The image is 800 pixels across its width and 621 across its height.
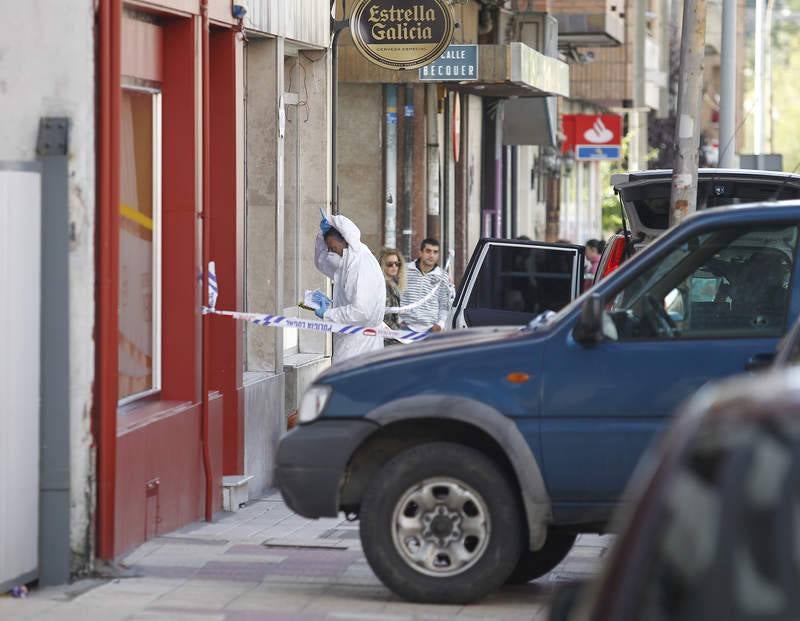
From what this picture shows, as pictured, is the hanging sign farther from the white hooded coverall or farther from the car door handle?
the car door handle

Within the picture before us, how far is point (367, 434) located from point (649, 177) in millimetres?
7270

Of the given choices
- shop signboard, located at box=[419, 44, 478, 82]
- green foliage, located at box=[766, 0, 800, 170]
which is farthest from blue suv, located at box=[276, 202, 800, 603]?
green foliage, located at box=[766, 0, 800, 170]

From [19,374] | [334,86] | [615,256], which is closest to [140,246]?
[19,374]

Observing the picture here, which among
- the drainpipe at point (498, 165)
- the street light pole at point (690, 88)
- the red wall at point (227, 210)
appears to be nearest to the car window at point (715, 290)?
the red wall at point (227, 210)

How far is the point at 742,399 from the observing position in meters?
3.14

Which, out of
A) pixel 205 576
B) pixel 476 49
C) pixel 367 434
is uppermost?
pixel 476 49

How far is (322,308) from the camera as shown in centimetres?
1401

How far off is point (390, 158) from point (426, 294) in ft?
17.7

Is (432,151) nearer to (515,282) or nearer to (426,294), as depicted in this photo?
(426,294)

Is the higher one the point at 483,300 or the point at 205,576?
the point at 483,300

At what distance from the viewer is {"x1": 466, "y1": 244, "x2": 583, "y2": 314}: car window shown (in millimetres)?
15148

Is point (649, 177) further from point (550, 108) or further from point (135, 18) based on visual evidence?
point (550, 108)

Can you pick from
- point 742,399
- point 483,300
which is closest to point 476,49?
point 483,300

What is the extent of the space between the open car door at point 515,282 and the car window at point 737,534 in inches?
465
